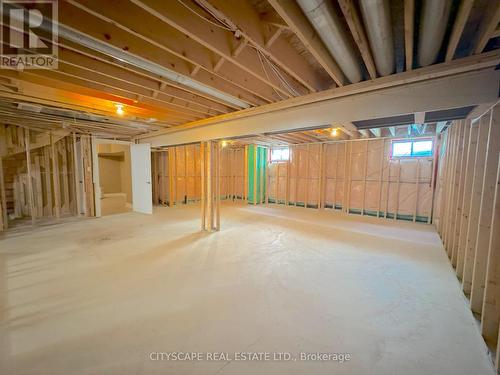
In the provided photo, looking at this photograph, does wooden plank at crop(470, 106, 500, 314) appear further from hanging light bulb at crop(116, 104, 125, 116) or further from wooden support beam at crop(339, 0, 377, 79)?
hanging light bulb at crop(116, 104, 125, 116)

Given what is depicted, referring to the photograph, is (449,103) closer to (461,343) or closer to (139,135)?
(461,343)

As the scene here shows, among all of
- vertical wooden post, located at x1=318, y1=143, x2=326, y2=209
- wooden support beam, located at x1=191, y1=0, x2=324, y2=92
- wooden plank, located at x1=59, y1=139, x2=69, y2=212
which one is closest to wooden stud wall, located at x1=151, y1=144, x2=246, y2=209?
wooden plank, located at x1=59, y1=139, x2=69, y2=212

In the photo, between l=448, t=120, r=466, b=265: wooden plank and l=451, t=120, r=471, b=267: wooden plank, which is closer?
l=451, t=120, r=471, b=267: wooden plank

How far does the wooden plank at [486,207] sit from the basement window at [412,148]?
4.52 meters

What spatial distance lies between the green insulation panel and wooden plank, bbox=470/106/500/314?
676 centimetres

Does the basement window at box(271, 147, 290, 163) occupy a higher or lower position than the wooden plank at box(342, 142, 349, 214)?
higher

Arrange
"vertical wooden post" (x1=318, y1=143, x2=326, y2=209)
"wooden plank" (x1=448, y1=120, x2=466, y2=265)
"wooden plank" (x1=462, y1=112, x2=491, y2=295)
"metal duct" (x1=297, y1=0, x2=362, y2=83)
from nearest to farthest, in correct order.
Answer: "metal duct" (x1=297, y1=0, x2=362, y2=83) → "wooden plank" (x1=462, y1=112, x2=491, y2=295) → "wooden plank" (x1=448, y1=120, x2=466, y2=265) → "vertical wooden post" (x1=318, y1=143, x2=326, y2=209)

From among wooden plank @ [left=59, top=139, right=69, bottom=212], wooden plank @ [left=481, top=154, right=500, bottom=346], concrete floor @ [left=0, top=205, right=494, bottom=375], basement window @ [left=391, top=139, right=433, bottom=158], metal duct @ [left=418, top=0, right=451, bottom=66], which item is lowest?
concrete floor @ [left=0, top=205, right=494, bottom=375]

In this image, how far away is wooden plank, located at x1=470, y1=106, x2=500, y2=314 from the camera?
6.19 feet

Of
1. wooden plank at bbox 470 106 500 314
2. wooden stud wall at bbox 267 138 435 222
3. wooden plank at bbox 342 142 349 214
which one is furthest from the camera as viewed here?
wooden plank at bbox 342 142 349 214

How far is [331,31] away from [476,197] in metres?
2.47

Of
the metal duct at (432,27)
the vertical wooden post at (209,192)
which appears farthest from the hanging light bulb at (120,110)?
the metal duct at (432,27)

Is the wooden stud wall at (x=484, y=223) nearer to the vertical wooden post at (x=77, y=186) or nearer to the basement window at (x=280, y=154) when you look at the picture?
the basement window at (x=280, y=154)

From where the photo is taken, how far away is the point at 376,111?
2.44 m
